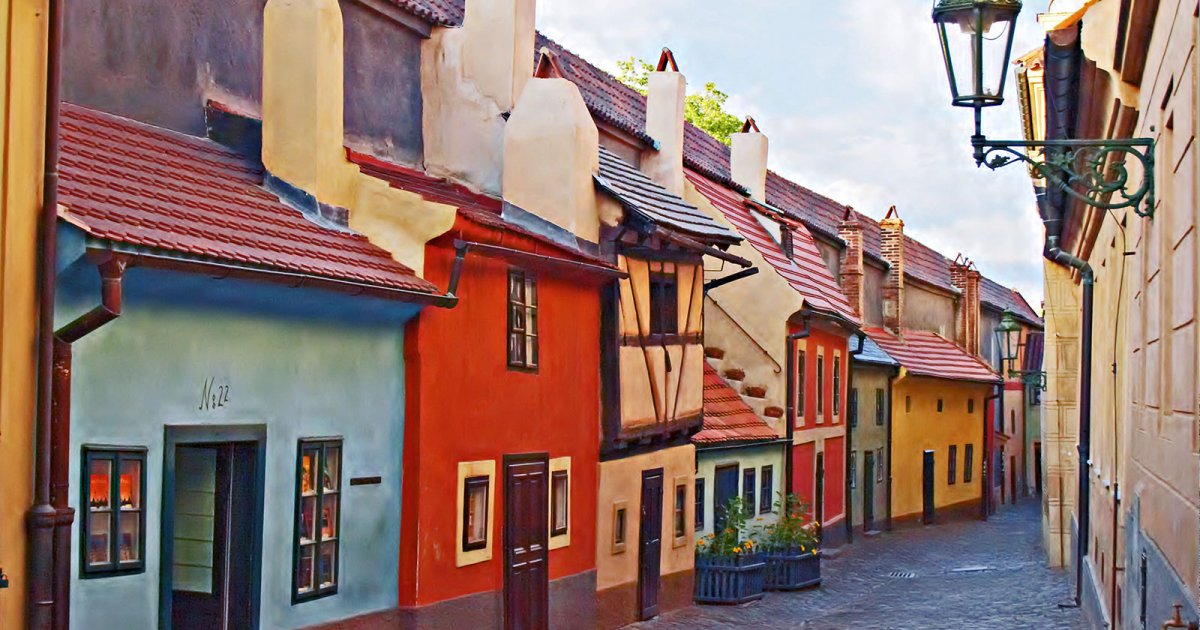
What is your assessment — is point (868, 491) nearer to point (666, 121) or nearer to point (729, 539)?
point (729, 539)

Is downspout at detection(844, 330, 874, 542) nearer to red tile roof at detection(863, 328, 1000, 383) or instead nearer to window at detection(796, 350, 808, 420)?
red tile roof at detection(863, 328, 1000, 383)

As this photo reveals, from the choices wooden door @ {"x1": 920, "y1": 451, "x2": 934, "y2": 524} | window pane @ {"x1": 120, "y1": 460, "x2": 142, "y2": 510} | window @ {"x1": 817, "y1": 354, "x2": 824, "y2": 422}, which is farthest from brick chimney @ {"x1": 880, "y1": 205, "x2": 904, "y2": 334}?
window pane @ {"x1": 120, "y1": 460, "x2": 142, "y2": 510}

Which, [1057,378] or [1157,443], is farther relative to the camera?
[1057,378]

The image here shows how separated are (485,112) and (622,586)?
6094mm

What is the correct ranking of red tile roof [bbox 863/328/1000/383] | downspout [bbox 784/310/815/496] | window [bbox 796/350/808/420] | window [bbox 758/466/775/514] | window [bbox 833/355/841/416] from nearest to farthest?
1. window [bbox 758/466/775/514]
2. downspout [bbox 784/310/815/496]
3. window [bbox 796/350/808/420]
4. window [bbox 833/355/841/416]
5. red tile roof [bbox 863/328/1000/383]

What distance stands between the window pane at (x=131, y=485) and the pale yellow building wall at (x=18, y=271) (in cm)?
115

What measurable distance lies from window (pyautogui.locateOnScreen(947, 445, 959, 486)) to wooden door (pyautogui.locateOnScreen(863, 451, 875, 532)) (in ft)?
26.5

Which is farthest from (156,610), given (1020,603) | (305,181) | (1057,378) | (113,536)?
(1057,378)

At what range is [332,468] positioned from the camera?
1316 centimetres

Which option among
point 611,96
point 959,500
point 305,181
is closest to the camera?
point 305,181

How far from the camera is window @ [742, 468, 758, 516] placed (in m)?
26.9

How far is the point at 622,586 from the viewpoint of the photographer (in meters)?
19.7

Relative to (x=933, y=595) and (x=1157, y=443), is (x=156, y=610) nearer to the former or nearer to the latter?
(x=1157, y=443)

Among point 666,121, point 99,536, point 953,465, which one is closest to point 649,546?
point 666,121
